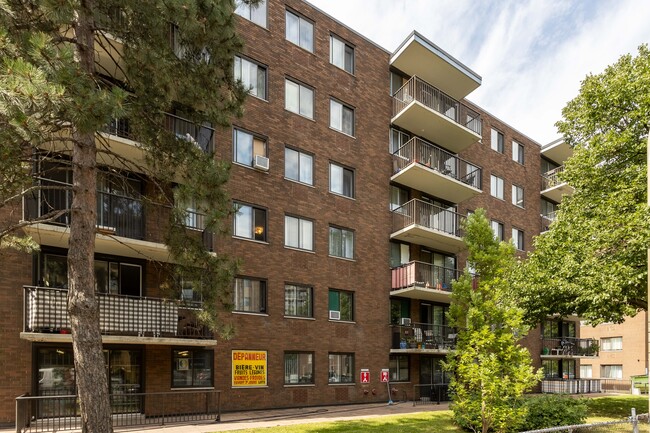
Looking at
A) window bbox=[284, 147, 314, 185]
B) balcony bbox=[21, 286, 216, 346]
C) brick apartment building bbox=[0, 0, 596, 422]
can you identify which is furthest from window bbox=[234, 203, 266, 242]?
balcony bbox=[21, 286, 216, 346]

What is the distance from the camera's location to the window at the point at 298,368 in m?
19.2

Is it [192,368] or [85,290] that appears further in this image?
[192,368]

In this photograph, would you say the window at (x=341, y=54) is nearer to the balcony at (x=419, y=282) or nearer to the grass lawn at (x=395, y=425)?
the balcony at (x=419, y=282)

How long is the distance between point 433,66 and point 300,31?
7370mm

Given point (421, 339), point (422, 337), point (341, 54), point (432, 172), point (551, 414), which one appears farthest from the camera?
point (422, 337)

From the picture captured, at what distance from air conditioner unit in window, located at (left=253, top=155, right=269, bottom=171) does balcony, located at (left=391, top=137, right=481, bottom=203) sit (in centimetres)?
703

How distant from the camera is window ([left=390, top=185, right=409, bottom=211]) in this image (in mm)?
24406

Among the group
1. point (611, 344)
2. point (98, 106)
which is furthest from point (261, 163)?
point (611, 344)

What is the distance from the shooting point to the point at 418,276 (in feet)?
74.6

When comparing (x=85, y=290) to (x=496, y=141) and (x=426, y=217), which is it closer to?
(x=426, y=217)

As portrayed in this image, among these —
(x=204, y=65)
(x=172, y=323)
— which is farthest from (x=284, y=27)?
(x=172, y=323)

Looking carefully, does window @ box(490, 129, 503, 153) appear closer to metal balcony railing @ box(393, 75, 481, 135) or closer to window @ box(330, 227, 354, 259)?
metal balcony railing @ box(393, 75, 481, 135)

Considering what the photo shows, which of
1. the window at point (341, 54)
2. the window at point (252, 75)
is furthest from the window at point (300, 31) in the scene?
the window at point (252, 75)

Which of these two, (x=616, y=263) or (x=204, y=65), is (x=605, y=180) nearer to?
(x=616, y=263)
